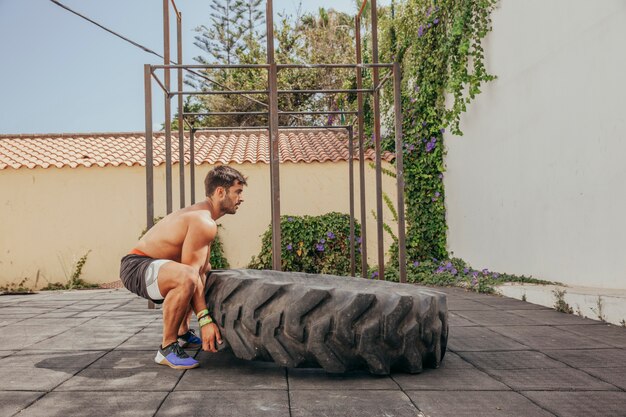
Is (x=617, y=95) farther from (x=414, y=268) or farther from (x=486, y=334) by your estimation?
(x=414, y=268)

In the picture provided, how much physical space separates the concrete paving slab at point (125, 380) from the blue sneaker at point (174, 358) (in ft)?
0.09

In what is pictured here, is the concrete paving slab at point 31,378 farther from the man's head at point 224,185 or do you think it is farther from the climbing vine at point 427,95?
the climbing vine at point 427,95

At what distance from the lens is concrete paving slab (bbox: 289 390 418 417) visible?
193 cm

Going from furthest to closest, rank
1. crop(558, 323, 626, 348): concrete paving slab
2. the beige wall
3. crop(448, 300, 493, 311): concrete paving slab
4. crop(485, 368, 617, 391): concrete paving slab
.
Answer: the beige wall, crop(448, 300, 493, 311): concrete paving slab, crop(558, 323, 626, 348): concrete paving slab, crop(485, 368, 617, 391): concrete paving slab

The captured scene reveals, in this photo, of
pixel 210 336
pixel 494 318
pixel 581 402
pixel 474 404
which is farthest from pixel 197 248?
pixel 494 318

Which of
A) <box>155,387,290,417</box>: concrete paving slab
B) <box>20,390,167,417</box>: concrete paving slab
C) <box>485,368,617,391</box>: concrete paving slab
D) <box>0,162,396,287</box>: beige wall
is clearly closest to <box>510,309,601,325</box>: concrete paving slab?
<box>485,368,617,391</box>: concrete paving slab

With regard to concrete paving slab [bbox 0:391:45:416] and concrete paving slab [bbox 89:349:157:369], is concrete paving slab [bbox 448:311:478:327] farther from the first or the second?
concrete paving slab [bbox 0:391:45:416]

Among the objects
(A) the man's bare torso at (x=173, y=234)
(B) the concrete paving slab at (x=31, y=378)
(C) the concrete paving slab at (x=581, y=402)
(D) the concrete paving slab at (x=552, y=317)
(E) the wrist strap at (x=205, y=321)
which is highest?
(A) the man's bare torso at (x=173, y=234)

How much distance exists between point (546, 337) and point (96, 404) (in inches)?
106

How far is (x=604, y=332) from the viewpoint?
11.5 ft

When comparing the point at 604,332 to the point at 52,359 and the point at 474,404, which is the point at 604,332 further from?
the point at 52,359

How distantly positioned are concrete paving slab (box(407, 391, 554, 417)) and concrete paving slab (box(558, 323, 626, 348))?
141cm

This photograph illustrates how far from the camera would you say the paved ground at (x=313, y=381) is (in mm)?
1991

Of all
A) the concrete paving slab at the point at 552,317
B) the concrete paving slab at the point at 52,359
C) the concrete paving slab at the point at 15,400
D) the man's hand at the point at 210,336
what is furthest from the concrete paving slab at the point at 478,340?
the concrete paving slab at the point at 15,400
